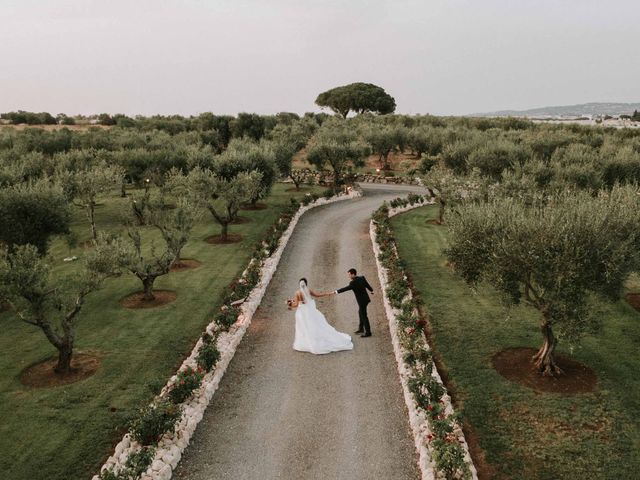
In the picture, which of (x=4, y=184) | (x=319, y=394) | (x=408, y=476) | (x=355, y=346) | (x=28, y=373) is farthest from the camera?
(x=4, y=184)

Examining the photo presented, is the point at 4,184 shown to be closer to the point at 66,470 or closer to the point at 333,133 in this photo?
the point at 66,470

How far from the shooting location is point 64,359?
18.5 meters

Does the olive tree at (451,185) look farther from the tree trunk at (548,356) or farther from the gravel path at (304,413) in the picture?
the tree trunk at (548,356)

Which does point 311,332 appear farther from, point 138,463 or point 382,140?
point 382,140

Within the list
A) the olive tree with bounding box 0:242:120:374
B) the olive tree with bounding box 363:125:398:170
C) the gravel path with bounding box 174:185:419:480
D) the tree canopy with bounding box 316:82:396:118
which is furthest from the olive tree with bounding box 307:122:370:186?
the tree canopy with bounding box 316:82:396:118

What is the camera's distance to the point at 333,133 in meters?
70.9

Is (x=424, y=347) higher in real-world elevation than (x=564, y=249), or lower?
lower

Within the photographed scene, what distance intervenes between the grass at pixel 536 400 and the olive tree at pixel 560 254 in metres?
2.51

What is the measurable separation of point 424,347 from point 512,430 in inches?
204

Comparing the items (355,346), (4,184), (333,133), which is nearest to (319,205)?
(333,133)

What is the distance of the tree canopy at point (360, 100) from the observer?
6245 inches

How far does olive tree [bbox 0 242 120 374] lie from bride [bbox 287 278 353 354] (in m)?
7.94

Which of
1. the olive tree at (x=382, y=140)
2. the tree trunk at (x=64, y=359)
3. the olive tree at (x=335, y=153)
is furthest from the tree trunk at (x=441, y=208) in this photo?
the olive tree at (x=382, y=140)

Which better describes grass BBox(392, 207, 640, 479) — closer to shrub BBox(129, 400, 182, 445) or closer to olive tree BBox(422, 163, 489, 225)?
shrub BBox(129, 400, 182, 445)
